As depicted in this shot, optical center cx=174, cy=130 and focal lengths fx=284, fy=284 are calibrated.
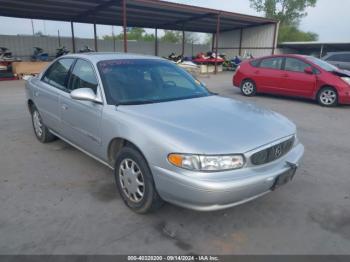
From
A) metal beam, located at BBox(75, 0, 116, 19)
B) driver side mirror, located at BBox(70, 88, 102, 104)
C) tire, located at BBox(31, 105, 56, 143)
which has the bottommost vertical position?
tire, located at BBox(31, 105, 56, 143)

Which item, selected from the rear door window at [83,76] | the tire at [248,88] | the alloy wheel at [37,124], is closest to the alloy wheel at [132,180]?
the rear door window at [83,76]

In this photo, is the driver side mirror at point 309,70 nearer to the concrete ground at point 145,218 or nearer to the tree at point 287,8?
the concrete ground at point 145,218

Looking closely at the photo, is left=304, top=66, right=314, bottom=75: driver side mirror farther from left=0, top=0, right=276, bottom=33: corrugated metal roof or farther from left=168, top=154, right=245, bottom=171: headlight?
left=0, top=0, right=276, bottom=33: corrugated metal roof

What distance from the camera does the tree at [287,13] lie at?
157 feet

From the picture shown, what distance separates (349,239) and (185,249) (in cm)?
149

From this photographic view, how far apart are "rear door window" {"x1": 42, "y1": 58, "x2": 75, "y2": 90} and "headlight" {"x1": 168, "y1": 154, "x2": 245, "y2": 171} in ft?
7.77

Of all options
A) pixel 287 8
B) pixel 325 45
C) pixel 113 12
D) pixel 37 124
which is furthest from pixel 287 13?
pixel 37 124

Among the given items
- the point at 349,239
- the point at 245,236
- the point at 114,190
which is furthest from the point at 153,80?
the point at 349,239

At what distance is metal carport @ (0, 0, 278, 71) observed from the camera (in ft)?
50.4

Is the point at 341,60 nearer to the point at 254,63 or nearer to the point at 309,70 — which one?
the point at 254,63

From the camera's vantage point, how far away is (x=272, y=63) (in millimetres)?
9305

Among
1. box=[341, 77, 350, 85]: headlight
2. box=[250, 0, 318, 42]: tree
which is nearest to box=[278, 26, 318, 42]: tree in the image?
box=[250, 0, 318, 42]: tree

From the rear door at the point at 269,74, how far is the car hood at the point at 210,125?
644cm

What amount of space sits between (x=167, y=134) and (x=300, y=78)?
745 centimetres
